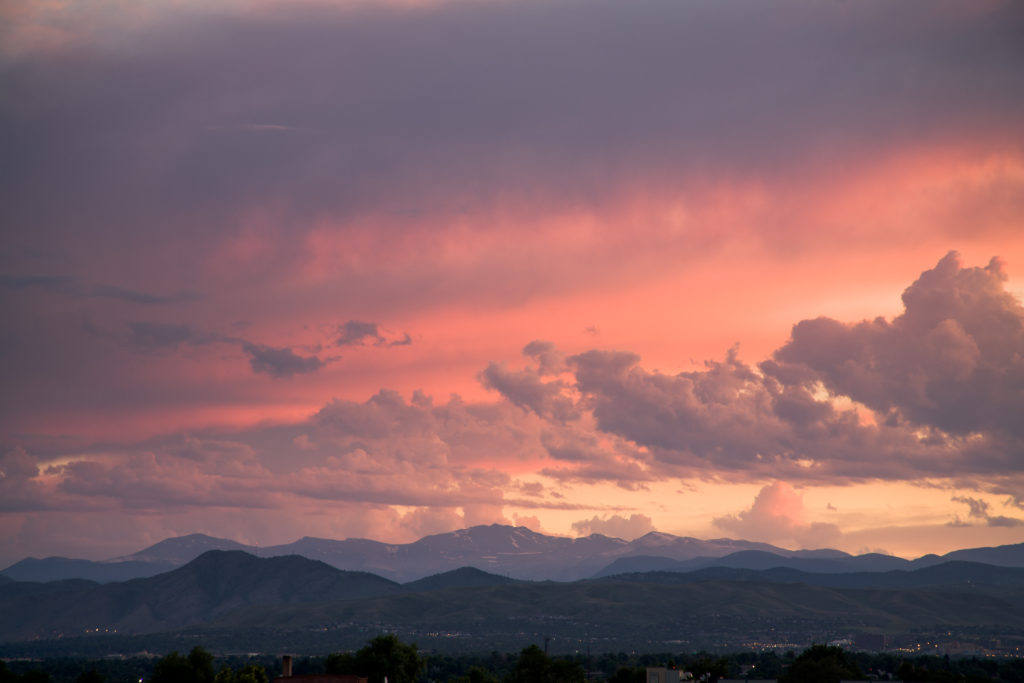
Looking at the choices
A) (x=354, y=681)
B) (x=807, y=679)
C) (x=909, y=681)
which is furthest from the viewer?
(x=909, y=681)

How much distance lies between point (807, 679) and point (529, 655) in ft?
164

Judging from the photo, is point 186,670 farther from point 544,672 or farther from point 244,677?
point 544,672

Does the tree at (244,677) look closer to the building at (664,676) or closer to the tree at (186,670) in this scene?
the tree at (186,670)

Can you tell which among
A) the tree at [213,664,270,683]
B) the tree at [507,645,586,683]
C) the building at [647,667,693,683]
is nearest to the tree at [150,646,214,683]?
the tree at [213,664,270,683]

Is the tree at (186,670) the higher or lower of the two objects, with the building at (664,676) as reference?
lower

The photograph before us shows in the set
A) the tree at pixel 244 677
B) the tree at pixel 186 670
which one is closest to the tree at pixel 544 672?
the tree at pixel 244 677

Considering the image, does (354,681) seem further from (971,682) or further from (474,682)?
(971,682)

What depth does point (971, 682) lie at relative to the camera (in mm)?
198625

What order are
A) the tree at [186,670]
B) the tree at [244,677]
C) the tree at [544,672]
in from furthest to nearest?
the tree at [544,672], the tree at [186,670], the tree at [244,677]

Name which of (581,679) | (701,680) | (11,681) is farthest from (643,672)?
(11,681)

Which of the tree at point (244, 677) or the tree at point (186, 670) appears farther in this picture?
the tree at point (186, 670)

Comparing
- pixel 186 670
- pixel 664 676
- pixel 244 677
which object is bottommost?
pixel 244 677

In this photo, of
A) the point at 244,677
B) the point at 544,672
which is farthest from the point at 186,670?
the point at 544,672

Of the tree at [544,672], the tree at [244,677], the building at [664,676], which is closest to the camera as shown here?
the building at [664,676]
